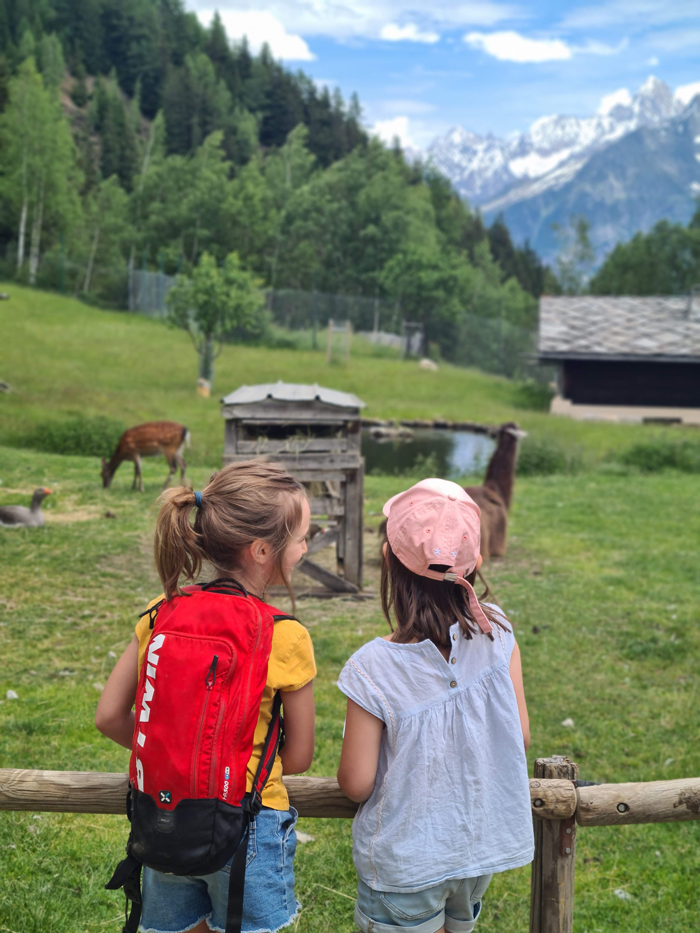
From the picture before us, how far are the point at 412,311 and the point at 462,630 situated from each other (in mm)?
46597

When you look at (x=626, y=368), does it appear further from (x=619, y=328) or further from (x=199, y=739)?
(x=199, y=739)

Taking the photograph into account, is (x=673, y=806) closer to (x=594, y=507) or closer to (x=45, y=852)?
(x=45, y=852)

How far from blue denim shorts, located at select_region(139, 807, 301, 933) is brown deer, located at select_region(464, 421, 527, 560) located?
8.02m

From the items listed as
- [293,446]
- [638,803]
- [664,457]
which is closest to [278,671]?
[638,803]

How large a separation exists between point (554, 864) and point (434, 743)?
850mm

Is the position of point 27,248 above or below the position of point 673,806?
above

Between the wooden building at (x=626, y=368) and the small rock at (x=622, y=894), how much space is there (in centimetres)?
2690

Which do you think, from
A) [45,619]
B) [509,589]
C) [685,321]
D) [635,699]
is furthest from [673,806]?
[685,321]

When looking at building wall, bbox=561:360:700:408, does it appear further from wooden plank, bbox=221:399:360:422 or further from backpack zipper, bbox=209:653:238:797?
backpack zipper, bbox=209:653:238:797

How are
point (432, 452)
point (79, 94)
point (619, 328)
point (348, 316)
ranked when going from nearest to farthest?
point (432, 452) → point (619, 328) → point (348, 316) → point (79, 94)

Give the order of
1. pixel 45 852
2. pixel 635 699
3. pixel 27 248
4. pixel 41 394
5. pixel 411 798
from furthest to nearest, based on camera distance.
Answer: pixel 27 248
pixel 41 394
pixel 635 699
pixel 45 852
pixel 411 798

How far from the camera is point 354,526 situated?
8.94 meters

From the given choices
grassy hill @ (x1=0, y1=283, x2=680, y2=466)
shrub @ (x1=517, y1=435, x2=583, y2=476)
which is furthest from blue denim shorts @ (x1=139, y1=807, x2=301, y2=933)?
shrub @ (x1=517, y1=435, x2=583, y2=476)

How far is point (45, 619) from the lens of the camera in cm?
744
